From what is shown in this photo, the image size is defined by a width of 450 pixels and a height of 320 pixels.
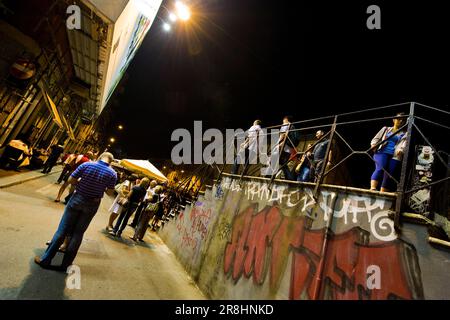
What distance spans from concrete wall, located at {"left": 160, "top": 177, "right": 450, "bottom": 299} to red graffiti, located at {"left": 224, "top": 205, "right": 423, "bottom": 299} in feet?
0.03

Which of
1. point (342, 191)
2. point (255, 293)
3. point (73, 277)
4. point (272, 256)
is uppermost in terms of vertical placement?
point (342, 191)

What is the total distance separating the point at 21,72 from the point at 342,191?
38.3 feet

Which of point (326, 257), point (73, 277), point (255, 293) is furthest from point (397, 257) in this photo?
point (73, 277)

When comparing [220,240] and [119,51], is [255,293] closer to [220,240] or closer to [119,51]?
[220,240]

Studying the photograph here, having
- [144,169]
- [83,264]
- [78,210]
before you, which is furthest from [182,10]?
[144,169]

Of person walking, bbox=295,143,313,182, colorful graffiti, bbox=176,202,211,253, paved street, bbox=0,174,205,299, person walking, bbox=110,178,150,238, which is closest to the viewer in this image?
paved street, bbox=0,174,205,299

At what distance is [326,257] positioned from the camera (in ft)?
12.4

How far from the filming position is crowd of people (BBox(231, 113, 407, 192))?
4449 millimetres

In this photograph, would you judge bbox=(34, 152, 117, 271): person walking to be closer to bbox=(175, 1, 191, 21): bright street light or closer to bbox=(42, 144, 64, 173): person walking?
bbox=(175, 1, 191, 21): bright street light

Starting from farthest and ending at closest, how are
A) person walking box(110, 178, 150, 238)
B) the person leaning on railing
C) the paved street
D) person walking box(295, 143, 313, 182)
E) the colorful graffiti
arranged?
person walking box(110, 178, 150, 238), the colorful graffiti, person walking box(295, 143, 313, 182), the person leaning on railing, the paved street

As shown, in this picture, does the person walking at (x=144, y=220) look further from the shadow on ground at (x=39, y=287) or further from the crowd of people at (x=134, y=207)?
the shadow on ground at (x=39, y=287)

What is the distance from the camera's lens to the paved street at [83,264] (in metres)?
3.94

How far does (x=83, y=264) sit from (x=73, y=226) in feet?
3.58

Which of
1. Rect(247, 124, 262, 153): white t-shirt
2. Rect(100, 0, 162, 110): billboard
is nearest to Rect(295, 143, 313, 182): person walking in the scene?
Rect(247, 124, 262, 153): white t-shirt
